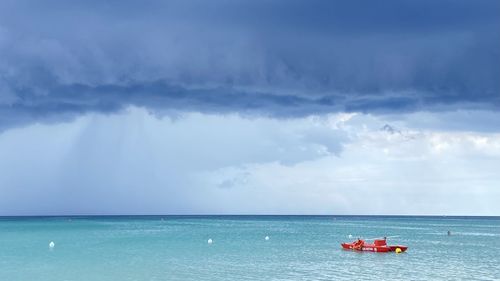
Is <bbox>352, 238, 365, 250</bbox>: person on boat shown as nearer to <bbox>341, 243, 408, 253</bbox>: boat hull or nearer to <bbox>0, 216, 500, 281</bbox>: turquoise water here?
<bbox>341, 243, 408, 253</bbox>: boat hull

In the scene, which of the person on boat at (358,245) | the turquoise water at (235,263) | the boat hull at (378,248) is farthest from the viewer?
the person on boat at (358,245)

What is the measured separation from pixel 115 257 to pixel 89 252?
25.8ft

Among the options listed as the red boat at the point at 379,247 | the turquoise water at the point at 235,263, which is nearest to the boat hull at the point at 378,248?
the red boat at the point at 379,247

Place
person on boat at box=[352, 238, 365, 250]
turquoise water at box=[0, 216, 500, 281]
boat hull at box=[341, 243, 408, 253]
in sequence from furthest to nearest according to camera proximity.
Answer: person on boat at box=[352, 238, 365, 250] → boat hull at box=[341, 243, 408, 253] → turquoise water at box=[0, 216, 500, 281]

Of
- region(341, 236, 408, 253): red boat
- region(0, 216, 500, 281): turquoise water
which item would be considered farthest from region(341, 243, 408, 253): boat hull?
region(0, 216, 500, 281): turquoise water

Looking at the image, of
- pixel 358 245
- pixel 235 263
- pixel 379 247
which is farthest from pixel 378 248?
pixel 235 263

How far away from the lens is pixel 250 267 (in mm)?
56219

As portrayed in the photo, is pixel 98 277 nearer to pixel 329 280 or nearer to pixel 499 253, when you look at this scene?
pixel 329 280

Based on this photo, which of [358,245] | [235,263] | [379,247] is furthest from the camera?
[358,245]

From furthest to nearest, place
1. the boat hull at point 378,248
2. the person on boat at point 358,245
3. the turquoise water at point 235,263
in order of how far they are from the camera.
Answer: the person on boat at point 358,245 → the boat hull at point 378,248 → the turquoise water at point 235,263

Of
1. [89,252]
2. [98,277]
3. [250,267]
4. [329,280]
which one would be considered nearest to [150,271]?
[98,277]

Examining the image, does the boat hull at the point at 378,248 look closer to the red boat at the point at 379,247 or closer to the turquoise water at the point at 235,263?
the red boat at the point at 379,247

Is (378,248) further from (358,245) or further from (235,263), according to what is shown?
(235,263)

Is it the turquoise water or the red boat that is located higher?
the red boat
